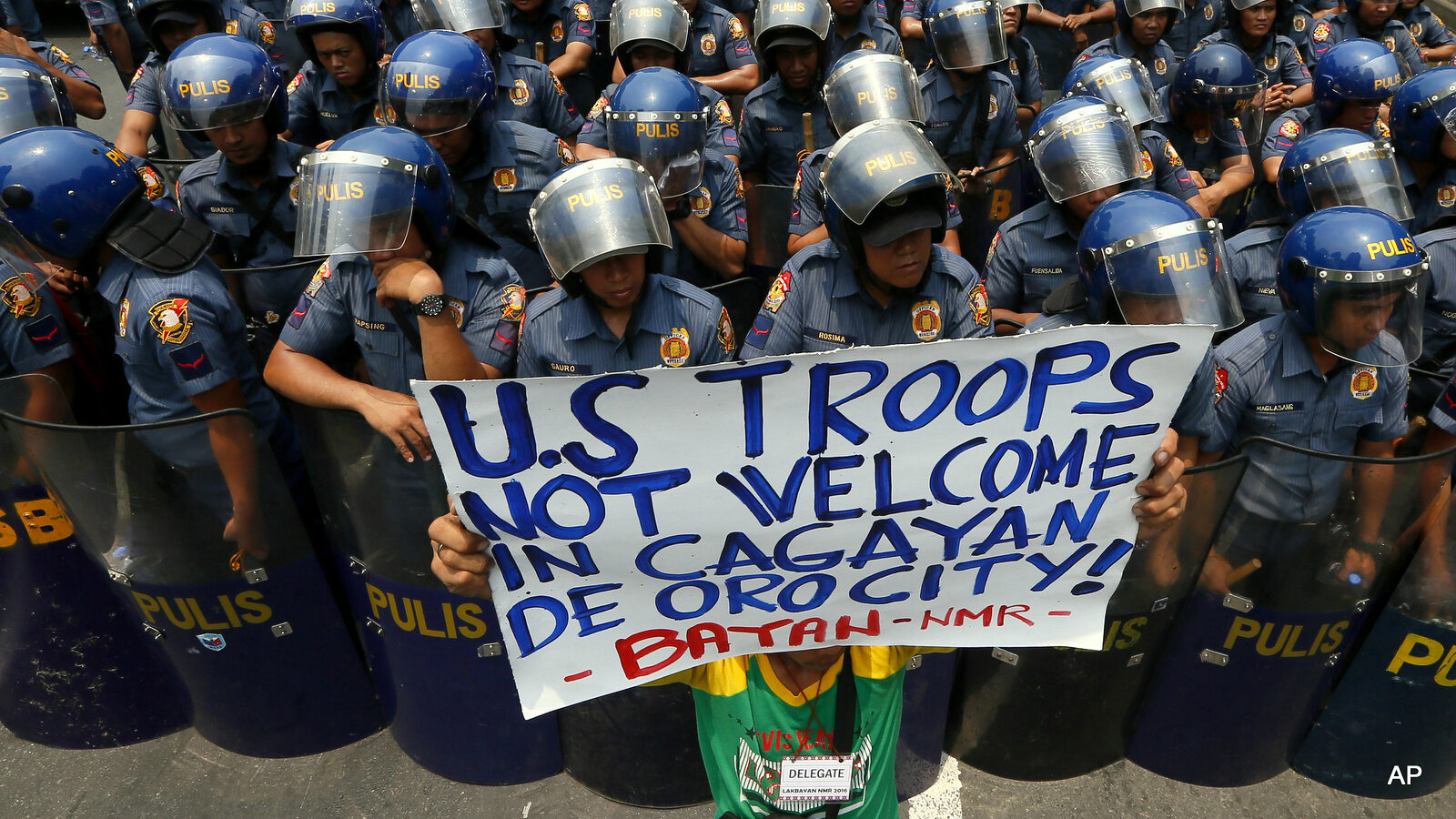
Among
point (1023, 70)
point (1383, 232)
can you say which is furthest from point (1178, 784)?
point (1023, 70)

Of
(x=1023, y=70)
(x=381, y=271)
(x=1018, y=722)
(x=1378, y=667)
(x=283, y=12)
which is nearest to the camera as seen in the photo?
(x=381, y=271)

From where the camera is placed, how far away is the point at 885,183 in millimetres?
3039

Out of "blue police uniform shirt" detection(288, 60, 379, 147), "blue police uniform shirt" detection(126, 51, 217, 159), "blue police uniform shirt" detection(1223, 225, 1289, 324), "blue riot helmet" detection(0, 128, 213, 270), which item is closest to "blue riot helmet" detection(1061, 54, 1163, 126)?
"blue police uniform shirt" detection(1223, 225, 1289, 324)

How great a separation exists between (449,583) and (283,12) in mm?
6974

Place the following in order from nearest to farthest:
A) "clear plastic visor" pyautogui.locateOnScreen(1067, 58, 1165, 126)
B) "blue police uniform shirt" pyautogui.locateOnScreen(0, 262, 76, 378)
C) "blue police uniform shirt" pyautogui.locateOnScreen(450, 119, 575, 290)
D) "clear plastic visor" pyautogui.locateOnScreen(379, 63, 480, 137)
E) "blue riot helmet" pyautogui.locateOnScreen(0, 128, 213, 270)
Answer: "blue riot helmet" pyautogui.locateOnScreen(0, 128, 213, 270)
"blue police uniform shirt" pyautogui.locateOnScreen(0, 262, 76, 378)
"clear plastic visor" pyautogui.locateOnScreen(379, 63, 480, 137)
"blue police uniform shirt" pyautogui.locateOnScreen(450, 119, 575, 290)
"clear plastic visor" pyautogui.locateOnScreen(1067, 58, 1165, 126)

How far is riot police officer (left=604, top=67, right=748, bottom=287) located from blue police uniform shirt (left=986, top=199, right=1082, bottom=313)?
3.82ft

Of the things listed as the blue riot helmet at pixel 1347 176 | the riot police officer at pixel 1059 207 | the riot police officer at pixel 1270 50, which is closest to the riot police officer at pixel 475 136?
the riot police officer at pixel 1059 207

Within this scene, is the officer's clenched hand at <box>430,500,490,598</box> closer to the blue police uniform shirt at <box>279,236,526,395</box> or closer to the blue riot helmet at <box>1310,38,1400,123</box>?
the blue police uniform shirt at <box>279,236,526,395</box>

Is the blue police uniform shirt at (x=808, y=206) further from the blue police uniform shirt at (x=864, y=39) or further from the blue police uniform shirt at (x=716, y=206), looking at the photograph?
the blue police uniform shirt at (x=864, y=39)

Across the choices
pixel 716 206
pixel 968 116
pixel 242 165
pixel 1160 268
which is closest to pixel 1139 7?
pixel 968 116

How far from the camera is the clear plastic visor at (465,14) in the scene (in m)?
5.65

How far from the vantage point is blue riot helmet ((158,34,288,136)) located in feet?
13.4

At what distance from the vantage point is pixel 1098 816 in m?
3.61

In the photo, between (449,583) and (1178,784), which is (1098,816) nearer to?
(1178,784)
